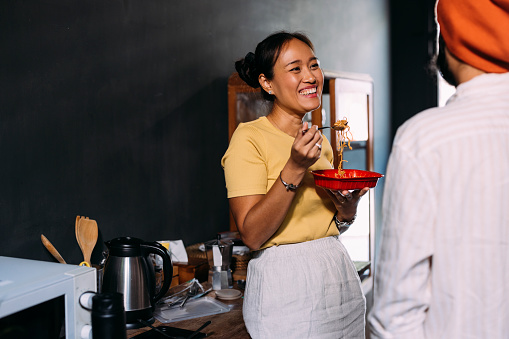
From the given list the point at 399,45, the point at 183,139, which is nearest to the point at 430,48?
the point at 399,45

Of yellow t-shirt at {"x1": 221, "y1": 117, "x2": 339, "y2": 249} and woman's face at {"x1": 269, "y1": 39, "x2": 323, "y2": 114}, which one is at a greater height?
woman's face at {"x1": 269, "y1": 39, "x2": 323, "y2": 114}

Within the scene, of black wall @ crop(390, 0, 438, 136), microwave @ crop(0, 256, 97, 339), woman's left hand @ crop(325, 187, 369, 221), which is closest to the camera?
microwave @ crop(0, 256, 97, 339)

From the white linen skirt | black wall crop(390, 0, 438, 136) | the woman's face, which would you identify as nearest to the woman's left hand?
the white linen skirt

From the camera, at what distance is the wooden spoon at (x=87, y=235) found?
5.60ft

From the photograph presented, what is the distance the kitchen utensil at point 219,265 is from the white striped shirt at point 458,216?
1188 millimetres

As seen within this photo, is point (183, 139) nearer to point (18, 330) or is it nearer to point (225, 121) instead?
point (225, 121)

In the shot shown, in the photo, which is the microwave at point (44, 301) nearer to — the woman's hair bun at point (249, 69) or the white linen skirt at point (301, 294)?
the white linen skirt at point (301, 294)

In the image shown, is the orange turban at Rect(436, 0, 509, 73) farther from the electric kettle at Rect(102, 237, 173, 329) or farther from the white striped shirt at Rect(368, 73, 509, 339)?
the electric kettle at Rect(102, 237, 173, 329)

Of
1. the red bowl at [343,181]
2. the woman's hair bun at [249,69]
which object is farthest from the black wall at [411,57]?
the red bowl at [343,181]

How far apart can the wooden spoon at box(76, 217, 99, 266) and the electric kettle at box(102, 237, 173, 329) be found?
10.1 inches

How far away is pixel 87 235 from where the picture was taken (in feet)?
5.63

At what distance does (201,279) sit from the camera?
201 centimetres

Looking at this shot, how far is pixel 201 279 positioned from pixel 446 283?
1372 mm

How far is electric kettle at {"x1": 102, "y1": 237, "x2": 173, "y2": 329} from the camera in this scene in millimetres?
1457
